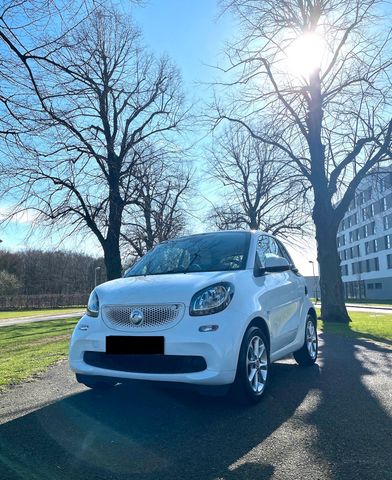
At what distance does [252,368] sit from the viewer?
4.54 metres

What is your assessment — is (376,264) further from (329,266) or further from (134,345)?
(134,345)

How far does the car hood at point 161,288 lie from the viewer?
4.34 metres

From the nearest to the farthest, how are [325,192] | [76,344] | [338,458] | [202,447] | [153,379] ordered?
[338,458]
[202,447]
[153,379]
[76,344]
[325,192]

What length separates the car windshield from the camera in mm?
5211

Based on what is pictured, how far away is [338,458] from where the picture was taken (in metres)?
3.17

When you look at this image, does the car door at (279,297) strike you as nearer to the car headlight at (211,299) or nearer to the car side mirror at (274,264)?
the car side mirror at (274,264)

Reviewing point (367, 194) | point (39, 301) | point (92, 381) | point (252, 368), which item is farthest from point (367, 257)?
point (92, 381)

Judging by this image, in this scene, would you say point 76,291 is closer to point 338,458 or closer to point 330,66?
point 330,66

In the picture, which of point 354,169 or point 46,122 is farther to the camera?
point 354,169

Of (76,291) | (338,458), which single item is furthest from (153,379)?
(76,291)

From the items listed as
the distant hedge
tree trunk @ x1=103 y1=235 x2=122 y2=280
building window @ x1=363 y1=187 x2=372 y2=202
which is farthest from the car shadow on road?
the distant hedge

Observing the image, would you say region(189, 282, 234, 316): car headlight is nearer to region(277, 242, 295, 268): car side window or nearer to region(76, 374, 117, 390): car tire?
region(76, 374, 117, 390): car tire

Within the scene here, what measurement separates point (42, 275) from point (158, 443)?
84.9 m

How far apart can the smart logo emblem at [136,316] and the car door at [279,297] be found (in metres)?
1.29
